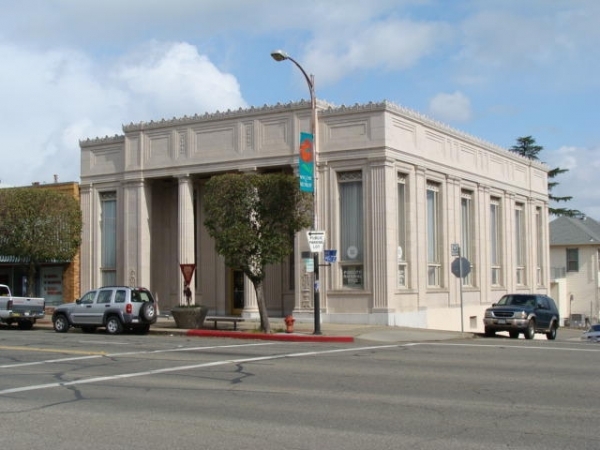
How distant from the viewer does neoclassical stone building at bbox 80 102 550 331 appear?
3067 cm

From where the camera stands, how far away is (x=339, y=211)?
31.4 m

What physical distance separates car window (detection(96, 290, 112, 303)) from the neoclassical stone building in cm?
553

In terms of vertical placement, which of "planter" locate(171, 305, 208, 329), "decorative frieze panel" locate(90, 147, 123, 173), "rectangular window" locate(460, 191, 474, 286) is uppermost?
"decorative frieze panel" locate(90, 147, 123, 173)

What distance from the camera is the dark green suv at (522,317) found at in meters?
28.4

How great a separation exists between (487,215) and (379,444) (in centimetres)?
3046

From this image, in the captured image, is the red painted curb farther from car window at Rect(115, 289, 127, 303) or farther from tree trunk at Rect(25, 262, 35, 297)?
tree trunk at Rect(25, 262, 35, 297)

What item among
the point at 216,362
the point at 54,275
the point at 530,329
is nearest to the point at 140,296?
the point at 216,362

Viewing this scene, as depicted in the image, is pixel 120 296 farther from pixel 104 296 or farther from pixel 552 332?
pixel 552 332

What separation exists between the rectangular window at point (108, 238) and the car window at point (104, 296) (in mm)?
8152

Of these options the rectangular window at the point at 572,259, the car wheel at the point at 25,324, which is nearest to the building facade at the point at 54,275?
the car wheel at the point at 25,324

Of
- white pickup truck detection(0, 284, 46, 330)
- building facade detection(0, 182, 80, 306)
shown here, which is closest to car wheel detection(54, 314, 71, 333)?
white pickup truck detection(0, 284, 46, 330)

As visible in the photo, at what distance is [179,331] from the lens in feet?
92.6

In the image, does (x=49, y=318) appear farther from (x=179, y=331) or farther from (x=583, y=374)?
(x=583, y=374)

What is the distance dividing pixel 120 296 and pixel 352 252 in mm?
8548
